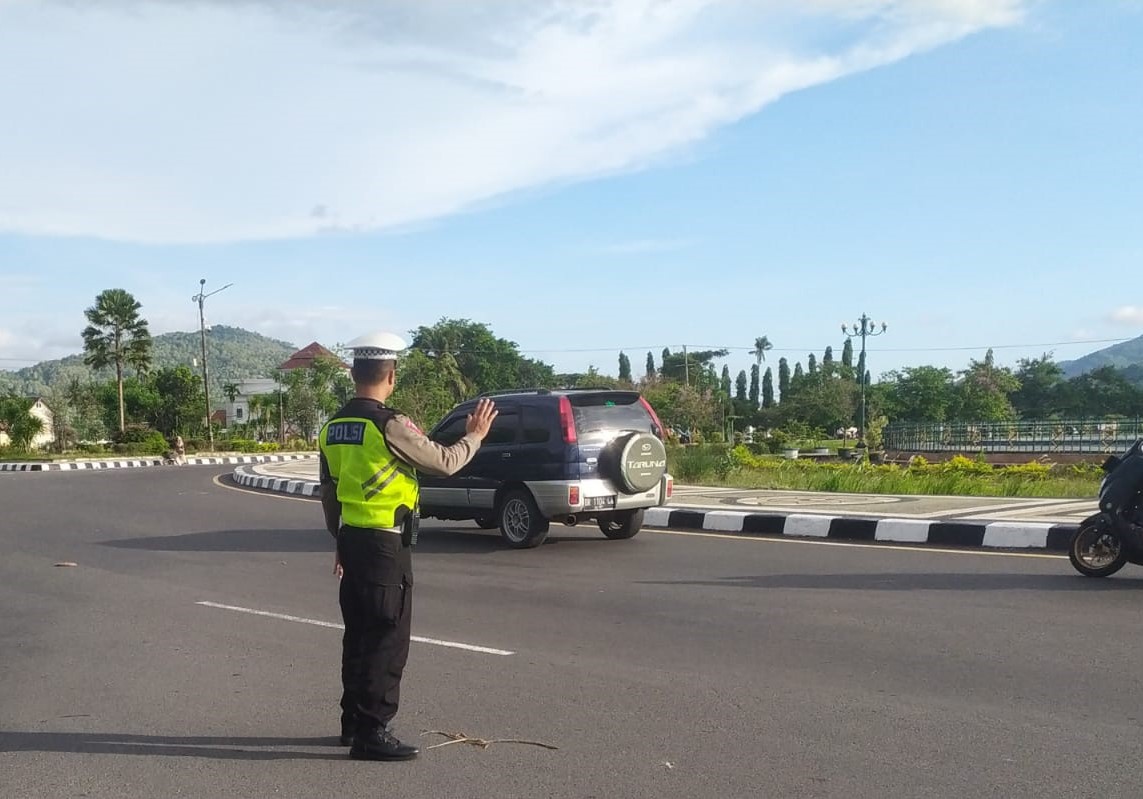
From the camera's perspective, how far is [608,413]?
40.7 feet

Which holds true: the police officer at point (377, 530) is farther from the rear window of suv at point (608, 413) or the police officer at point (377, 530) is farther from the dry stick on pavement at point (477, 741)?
the rear window of suv at point (608, 413)

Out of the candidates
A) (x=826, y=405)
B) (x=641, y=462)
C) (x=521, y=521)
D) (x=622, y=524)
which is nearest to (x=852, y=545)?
(x=641, y=462)

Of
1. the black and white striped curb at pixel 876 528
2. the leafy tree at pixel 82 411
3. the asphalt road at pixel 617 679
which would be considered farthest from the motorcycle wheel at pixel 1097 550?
the leafy tree at pixel 82 411

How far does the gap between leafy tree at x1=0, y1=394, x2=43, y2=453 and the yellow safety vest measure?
5564 cm

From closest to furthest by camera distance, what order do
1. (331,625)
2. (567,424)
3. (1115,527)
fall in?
(331,625) < (1115,527) < (567,424)

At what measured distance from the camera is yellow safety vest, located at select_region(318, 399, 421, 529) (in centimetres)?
473

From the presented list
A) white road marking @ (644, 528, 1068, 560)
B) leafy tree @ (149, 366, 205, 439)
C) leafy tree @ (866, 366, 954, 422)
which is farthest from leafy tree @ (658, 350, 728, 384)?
white road marking @ (644, 528, 1068, 560)

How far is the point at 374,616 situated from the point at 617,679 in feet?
6.39

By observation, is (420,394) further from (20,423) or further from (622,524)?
(20,423)

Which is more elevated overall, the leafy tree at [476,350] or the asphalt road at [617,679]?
the leafy tree at [476,350]

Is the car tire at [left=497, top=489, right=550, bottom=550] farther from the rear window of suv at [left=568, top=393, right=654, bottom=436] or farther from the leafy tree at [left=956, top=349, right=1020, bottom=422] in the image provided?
the leafy tree at [left=956, top=349, right=1020, bottom=422]

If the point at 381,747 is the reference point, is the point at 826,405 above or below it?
above

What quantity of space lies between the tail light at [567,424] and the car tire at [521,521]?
0.80 meters

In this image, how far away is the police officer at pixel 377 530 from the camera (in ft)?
15.4
